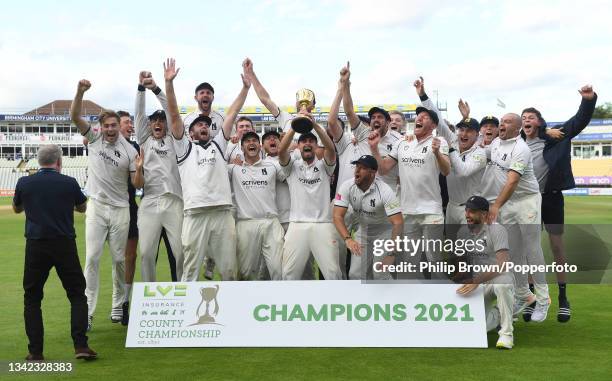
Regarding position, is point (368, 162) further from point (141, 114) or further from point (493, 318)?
point (141, 114)

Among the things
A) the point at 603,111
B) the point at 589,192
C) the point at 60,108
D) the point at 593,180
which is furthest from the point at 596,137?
the point at 60,108

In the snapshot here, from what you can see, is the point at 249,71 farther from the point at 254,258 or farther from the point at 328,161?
the point at 254,258

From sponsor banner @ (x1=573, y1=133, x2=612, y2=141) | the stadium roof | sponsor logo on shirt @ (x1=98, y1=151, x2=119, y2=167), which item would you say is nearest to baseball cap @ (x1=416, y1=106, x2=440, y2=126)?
sponsor logo on shirt @ (x1=98, y1=151, x2=119, y2=167)

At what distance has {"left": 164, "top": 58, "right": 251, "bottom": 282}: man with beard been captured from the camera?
7.44 metres

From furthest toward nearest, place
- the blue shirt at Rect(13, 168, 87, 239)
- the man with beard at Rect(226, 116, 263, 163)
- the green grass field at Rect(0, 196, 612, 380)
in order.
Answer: the man with beard at Rect(226, 116, 263, 163) < the blue shirt at Rect(13, 168, 87, 239) < the green grass field at Rect(0, 196, 612, 380)

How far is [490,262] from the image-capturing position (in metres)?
6.90

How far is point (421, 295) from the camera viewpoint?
6.66 meters

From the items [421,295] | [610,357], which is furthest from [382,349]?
[610,357]

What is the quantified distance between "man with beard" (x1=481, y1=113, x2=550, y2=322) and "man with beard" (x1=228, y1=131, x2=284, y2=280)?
2.58 meters

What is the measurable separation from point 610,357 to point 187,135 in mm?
5066

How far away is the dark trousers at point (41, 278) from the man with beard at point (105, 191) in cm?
130

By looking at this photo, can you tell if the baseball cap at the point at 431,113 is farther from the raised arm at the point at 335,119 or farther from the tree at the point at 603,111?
the tree at the point at 603,111

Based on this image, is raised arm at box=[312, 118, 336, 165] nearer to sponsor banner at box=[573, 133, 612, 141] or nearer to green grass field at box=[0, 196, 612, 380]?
green grass field at box=[0, 196, 612, 380]

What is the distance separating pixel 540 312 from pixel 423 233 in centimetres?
176
